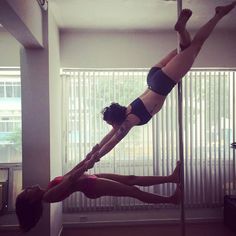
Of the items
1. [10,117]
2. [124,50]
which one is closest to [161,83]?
[124,50]

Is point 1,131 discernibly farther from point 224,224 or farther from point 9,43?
point 224,224

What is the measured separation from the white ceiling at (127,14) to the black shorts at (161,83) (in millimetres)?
1230

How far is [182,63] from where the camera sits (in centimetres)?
185

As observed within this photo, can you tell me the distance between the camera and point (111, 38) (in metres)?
3.87

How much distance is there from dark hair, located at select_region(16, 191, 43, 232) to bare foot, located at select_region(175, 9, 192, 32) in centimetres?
145

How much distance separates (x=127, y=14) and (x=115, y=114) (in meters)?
1.75

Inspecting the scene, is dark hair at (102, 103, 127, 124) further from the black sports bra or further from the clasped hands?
the clasped hands

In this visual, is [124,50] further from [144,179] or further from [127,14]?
[144,179]

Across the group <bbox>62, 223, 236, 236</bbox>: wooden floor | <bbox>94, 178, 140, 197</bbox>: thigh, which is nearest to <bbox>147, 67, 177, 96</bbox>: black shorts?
<bbox>94, 178, 140, 197</bbox>: thigh

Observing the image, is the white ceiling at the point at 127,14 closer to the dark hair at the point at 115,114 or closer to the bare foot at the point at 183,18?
the bare foot at the point at 183,18

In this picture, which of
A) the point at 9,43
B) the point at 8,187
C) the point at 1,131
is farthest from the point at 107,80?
the point at 8,187

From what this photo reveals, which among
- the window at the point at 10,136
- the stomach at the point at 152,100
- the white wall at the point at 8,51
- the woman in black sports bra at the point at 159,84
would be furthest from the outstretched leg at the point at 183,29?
the window at the point at 10,136

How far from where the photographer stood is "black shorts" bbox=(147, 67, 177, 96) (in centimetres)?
191

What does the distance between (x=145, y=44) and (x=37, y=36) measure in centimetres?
178
